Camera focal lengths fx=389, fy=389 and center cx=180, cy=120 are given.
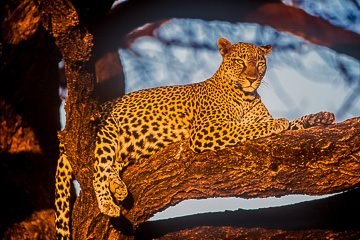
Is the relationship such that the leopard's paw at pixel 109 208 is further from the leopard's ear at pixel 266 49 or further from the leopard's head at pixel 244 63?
the leopard's ear at pixel 266 49

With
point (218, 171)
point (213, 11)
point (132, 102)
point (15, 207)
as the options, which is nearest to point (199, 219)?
point (218, 171)

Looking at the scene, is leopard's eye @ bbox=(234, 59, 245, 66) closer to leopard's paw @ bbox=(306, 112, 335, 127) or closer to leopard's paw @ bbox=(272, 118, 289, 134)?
leopard's paw @ bbox=(272, 118, 289, 134)

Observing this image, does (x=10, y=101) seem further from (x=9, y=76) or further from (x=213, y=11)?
(x=213, y=11)

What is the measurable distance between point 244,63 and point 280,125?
1.10 metres

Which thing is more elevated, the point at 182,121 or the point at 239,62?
the point at 239,62

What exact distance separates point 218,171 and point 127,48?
371 centimetres

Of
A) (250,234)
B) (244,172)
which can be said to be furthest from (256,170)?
(250,234)

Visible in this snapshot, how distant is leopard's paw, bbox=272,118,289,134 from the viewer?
14.3 feet

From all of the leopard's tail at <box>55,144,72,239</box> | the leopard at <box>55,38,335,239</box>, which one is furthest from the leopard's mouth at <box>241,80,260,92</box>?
the leopard's tail at <box>55,144,72,239</box>

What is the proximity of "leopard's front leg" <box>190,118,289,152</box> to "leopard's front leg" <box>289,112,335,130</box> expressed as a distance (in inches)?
5.1

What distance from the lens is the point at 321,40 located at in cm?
523

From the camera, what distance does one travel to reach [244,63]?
5.08 metres

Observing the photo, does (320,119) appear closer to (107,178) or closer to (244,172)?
(244,172)

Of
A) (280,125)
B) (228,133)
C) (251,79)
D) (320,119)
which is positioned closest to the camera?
(320,119)
